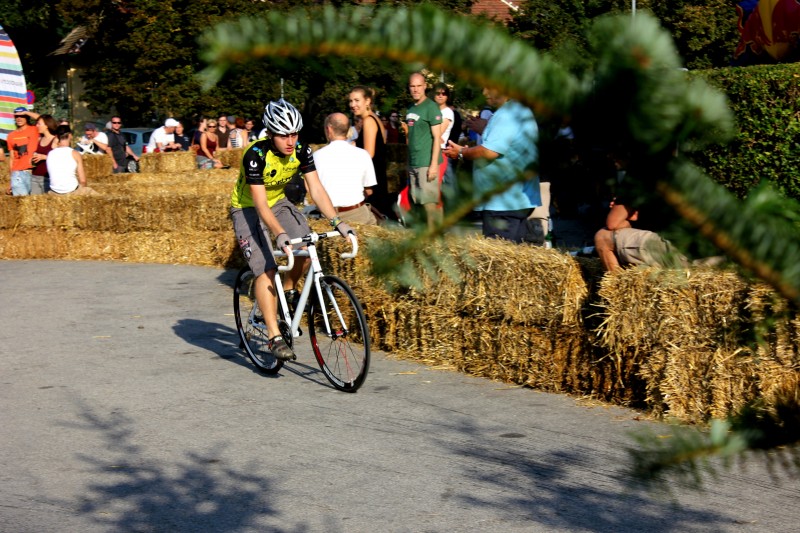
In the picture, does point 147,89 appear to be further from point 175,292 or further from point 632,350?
point 632,350

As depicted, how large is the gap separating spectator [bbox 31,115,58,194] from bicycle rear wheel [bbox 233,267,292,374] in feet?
31.2

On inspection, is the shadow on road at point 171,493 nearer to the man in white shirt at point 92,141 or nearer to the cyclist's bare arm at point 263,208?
the cyclist's bare arm at point 263,208

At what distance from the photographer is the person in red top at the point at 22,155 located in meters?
17.5

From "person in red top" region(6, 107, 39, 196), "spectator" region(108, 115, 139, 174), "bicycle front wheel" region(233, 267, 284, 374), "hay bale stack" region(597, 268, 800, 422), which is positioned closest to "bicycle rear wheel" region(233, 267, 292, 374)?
"bicycle front wheel" region(233, 267, 284, 374)

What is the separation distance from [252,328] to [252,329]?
11mm

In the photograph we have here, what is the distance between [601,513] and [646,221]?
4179mm

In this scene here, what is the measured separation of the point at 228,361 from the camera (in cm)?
874

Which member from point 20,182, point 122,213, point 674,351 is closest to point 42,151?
point 20,182

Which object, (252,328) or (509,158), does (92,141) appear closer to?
(252,328)

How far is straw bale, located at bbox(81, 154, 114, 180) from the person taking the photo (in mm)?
22234

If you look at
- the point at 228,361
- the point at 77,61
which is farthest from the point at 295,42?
the point at 77,61

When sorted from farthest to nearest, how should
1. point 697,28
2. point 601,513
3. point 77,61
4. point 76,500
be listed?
point 77,61
point 697,28
point 76,500
point 601,513

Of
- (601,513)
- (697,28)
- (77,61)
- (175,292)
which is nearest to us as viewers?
(601,513)

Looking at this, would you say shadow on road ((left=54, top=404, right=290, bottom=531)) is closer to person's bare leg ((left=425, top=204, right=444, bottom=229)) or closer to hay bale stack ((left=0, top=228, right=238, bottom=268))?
person's bare leg ((left=425, top=204, right=444, bottom=229))
